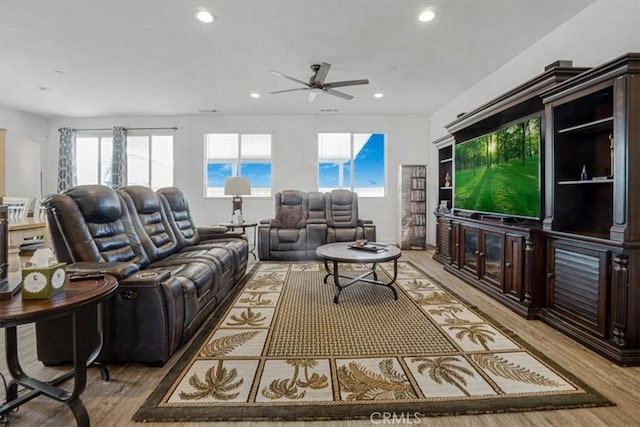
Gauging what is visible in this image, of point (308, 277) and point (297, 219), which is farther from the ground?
point (297, 219)

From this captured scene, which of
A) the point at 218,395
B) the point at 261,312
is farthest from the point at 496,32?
the point at 218,395

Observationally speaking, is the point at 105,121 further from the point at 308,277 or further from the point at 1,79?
the point at 308,277

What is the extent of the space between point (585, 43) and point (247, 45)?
135 inches

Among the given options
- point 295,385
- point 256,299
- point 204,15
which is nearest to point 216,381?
point 295,385

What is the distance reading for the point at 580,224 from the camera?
261cm

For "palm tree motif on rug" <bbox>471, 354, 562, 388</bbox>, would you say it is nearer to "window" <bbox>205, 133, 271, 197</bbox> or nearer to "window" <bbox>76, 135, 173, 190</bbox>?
"window" <bbox>205, 133, 271, 197</bbox>

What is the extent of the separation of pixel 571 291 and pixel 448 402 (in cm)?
155

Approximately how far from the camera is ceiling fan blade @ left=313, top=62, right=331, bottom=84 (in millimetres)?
3669

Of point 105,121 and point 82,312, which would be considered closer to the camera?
point 82,312

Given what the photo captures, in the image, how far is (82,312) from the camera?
1.43 meters

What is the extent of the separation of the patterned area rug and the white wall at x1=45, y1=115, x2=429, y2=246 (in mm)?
4046

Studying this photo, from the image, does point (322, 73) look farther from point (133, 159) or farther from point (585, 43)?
point (133, 159)

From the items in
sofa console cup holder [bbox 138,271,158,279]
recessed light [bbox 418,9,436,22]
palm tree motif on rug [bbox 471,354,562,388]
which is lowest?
palm tree motif on rug [bbox 471,354,562,388]

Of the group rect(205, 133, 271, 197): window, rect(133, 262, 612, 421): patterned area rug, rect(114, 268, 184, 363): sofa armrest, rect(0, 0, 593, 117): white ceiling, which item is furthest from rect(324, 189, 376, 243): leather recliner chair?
rect(114, 268, 184, 363): sofa armrest
